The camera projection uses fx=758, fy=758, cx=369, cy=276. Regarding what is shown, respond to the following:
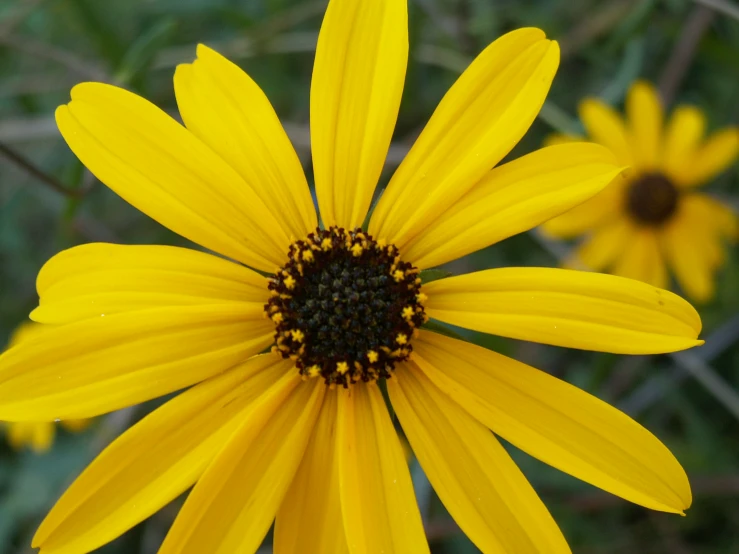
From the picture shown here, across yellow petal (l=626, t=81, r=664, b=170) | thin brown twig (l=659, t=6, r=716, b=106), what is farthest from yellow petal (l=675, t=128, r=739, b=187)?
thin brown twig (l=659, t=6, r=716, b=106)

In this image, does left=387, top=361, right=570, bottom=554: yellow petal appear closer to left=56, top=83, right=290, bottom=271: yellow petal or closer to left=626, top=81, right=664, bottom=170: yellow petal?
left=56, top=83, right=290, bottom=271: yellow petal

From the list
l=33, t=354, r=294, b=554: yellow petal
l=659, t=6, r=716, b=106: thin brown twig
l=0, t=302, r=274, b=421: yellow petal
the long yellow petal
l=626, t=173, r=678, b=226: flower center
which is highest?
l=659, t=6, r=716, b=106: thin brown twig

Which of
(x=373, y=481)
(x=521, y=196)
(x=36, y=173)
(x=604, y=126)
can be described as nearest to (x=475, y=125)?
(x=521, y=196)

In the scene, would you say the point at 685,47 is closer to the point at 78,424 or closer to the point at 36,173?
the point at 36,173

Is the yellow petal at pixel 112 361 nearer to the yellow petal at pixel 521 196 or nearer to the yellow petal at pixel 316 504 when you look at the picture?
the yellow petal at pixel 316 504

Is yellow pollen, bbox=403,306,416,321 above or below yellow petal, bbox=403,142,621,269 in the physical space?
below

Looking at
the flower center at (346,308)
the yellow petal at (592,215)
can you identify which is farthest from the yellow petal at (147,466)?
the yellow petal at (592,215)

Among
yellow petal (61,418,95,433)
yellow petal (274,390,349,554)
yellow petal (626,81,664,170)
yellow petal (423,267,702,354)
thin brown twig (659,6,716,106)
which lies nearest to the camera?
yellow petal (423,267,702,354)
